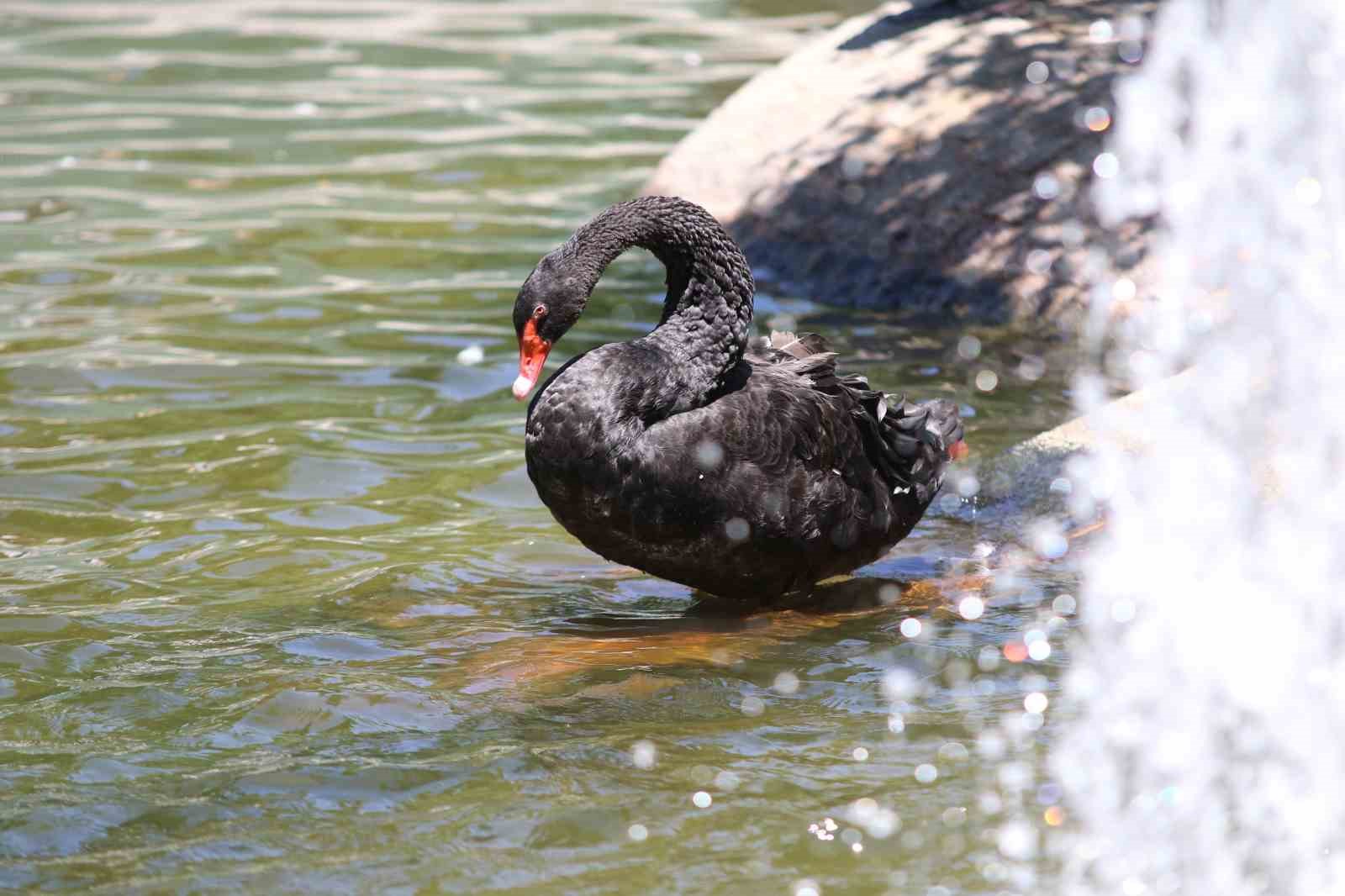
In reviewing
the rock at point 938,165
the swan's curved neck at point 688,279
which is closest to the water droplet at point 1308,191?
the rock at point 938,165

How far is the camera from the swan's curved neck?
5.51 metres

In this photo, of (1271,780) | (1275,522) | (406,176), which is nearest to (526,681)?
(1271,780)

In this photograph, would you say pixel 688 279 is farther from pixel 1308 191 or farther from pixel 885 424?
pixel 1308 191

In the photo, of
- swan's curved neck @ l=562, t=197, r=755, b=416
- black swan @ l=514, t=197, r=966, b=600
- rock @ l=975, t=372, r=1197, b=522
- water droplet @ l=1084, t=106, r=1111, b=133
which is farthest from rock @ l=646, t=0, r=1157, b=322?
swan's curved neck @ l=562, t=197, r=755, b=416

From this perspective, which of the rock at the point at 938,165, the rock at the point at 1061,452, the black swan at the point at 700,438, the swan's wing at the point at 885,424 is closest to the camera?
the black swan at the point at 700,438

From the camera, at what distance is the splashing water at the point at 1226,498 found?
4.22 m

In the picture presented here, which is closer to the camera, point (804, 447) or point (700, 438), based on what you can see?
point (700, 438)

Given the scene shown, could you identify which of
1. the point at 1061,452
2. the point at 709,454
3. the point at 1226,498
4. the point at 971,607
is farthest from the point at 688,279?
the point at 1226,498

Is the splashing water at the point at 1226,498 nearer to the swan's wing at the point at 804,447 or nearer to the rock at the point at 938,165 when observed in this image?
the rock at the point at 938,165

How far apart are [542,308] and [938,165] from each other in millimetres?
4591

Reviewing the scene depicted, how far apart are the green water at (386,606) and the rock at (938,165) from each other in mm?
494

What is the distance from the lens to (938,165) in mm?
9469

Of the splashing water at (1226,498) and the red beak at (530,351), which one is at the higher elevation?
the red beak at (530,351)

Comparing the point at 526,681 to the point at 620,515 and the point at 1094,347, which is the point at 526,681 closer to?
the point at 620,515
